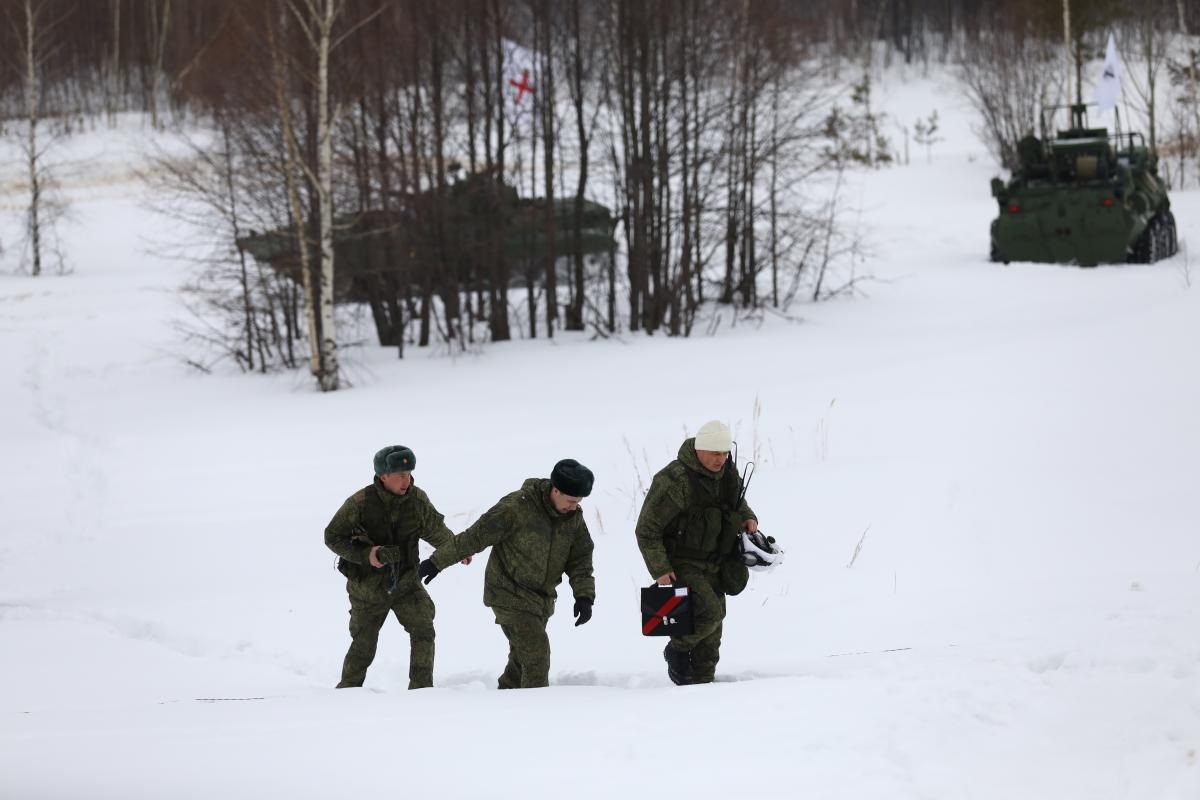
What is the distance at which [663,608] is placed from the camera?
678cm

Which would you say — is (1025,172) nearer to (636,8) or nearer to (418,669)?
(636,8)

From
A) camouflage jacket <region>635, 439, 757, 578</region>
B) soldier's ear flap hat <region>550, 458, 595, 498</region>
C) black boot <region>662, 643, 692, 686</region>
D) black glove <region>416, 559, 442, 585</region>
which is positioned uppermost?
soldier's ear flap hat <region>550, 458, 595, 498</region>

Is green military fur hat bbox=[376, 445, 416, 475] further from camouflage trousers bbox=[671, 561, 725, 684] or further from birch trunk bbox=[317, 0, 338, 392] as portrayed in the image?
birch trunk bbox=[317, 0, 338, 392]

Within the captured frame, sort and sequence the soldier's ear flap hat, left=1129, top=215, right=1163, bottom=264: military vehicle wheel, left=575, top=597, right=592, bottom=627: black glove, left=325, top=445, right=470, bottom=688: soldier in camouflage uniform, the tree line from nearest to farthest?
1. the soldier's ear flap hat
2. left=575, top=597, right=592, bottom=627: black glove
3. left=325, top=445, right=470, bottom=688: soldier in camouflage uniform
4. the tree line
5. left=1129, top=215, right=1163, bottom=264: military vehicle wheel

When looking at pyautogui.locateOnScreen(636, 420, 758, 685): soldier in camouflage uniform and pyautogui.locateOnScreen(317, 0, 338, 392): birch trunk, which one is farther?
pyautogui.locateOnScreen(317, 0, 338, 392): birch trunk

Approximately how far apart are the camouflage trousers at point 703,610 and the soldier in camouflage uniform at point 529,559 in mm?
543

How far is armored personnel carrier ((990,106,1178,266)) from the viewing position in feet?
77.6

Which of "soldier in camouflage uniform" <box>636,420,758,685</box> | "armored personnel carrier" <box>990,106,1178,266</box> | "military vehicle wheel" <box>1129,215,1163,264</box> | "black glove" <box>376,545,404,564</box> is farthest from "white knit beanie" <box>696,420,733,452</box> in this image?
"military vehicle wheel" <box>1129,215,1163,264</box>

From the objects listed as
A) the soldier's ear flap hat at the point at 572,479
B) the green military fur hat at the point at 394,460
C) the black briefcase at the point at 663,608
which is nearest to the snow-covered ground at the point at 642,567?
the black briefcase at the point at 663,608

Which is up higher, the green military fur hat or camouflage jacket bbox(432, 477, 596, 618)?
the green military fur hat

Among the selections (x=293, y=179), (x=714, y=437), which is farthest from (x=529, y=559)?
(x=293, y=179)

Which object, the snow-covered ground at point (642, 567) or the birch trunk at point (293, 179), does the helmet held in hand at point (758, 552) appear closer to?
the snow-covered ground at point (642, 567)

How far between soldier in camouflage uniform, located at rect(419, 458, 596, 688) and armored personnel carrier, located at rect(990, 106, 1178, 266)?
63.6ft

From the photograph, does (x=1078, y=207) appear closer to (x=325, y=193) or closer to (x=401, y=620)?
(x=325, y=193)
